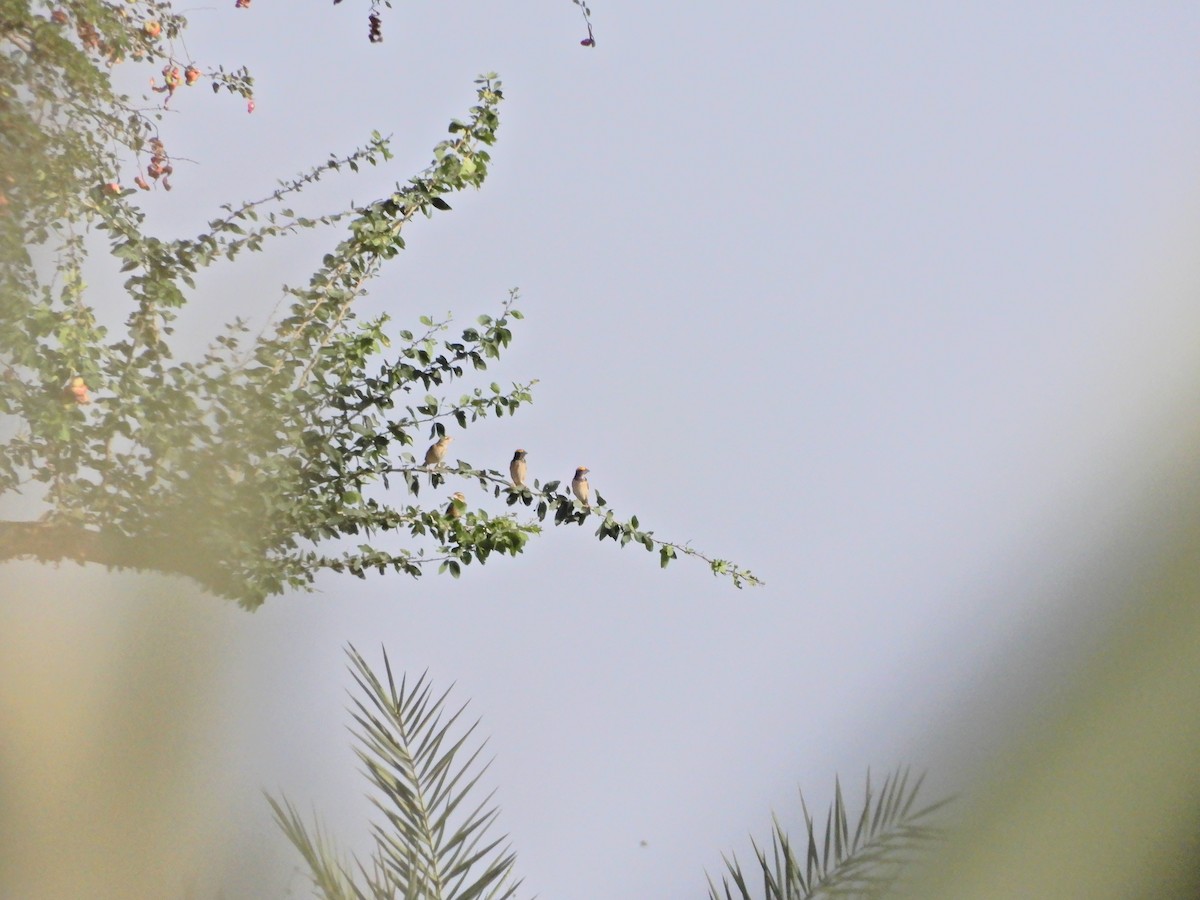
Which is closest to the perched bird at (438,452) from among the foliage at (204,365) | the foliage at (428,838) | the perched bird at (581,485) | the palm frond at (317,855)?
the foliage at (204,365)

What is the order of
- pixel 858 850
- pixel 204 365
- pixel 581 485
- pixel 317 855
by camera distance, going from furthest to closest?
pixel 581 485 < pixel 204 365 < pixel 317 855 < pixel 858 850

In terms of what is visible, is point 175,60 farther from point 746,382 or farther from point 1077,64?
point 1077,64

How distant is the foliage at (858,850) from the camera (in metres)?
0.25

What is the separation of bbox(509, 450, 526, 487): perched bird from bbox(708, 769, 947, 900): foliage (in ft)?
1.32

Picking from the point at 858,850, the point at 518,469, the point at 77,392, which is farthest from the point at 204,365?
the point at 858,850

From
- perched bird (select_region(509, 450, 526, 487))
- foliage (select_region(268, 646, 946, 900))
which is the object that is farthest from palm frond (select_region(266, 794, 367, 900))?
perched bird (select_region(509, 450, 526, 487))

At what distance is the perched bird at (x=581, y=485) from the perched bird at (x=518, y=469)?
5 cm

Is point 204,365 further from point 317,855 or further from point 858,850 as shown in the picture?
point 858,850

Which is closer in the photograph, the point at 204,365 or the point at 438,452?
the point at 204,365

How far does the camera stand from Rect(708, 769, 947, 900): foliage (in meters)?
0.25

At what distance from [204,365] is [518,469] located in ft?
1.01

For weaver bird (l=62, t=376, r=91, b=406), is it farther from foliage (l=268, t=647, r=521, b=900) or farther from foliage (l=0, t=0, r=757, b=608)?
foliage (l=268, t=647, r=521, b=900)

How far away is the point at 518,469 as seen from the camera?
0.89 m

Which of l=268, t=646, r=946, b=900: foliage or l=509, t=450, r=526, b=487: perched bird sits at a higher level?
l=509, t=450, r=526, b=487: perched bird
